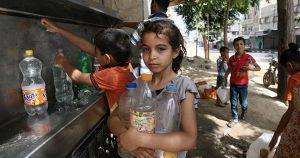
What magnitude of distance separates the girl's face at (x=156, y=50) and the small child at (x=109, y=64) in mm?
594

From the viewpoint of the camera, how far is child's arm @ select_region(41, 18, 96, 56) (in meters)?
2.24

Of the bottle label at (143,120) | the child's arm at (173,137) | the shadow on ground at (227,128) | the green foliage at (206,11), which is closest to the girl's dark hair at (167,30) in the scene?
the child's arm at (173,137)

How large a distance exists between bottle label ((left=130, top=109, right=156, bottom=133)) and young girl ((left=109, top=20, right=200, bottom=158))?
3cm

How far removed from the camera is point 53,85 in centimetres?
263

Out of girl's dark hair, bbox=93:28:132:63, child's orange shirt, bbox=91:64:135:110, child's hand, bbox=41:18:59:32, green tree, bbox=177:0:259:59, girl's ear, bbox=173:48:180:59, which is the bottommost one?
child's orange shirt, bbox=91:64:135:110

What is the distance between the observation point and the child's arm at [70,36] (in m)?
2.24

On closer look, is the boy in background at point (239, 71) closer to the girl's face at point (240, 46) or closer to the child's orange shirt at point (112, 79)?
the girl's face at point (240, 46)

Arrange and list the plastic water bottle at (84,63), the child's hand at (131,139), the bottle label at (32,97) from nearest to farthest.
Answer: the child's hand at (131,139) → the bottle label at (32,97) → the plastic water bottle at (84,63)

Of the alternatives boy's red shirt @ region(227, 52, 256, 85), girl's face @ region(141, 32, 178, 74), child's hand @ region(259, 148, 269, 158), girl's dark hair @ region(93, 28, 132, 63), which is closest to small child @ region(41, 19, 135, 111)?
girl's dark hair @ region(93, 28, 132, 63)

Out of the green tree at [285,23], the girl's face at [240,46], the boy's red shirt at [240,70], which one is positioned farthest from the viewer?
the green tree at [285,23]

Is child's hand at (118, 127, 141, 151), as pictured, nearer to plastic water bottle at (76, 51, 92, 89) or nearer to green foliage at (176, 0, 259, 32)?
plastic water bottle at (76, 51, 92, 89)

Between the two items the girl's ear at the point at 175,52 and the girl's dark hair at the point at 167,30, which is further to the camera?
the girl's ear at the point at 175,52

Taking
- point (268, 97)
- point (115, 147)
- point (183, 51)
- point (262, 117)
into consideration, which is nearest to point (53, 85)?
point (115, 147)

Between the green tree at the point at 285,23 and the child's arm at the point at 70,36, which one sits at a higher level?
the green tree at the point at 285,23
